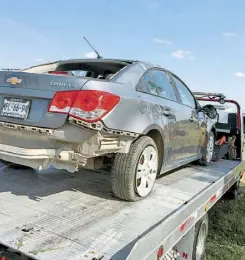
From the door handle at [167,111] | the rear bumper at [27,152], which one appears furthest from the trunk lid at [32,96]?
the door handle at [167,111]

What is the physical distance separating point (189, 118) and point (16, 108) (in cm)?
243

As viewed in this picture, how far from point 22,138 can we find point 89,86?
73cm

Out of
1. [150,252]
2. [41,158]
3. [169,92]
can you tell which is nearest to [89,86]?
[41,158]

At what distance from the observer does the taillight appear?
2.59 m

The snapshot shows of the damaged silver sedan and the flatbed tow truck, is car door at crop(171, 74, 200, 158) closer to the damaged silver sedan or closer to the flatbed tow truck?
the flatbed tow truck

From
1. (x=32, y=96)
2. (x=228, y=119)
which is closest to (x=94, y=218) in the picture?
(x=32, y=96)

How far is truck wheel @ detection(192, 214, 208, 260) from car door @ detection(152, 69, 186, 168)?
29.3 inches

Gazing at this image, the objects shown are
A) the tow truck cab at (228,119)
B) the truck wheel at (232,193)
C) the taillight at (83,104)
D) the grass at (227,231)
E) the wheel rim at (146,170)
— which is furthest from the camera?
the tow truck cab at (228,119)

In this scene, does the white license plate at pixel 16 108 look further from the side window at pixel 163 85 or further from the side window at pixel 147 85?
the side window at pixel 163 85

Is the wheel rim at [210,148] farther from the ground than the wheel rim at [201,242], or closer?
farther from the ground

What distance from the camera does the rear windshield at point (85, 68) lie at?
3.59 meters

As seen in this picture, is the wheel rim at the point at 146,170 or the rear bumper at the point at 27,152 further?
the wheel rim at the point at 146,170

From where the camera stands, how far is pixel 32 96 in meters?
2.76

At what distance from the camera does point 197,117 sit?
16.1 feet
